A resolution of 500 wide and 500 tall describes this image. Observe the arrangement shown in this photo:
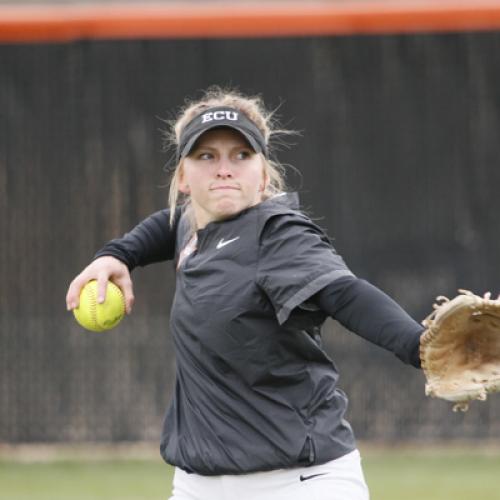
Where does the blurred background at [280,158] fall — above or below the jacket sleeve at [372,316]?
above

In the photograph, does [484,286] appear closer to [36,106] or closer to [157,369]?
[157,369]

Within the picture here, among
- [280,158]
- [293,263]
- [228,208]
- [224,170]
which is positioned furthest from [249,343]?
[280,158]

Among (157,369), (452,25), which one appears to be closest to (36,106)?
(157,369)

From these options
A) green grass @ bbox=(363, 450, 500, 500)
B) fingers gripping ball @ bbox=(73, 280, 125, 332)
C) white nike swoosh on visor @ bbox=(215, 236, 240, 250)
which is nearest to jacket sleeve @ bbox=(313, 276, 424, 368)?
white nike swoosh on visor @ bbox=(215, 236, 240, 250)

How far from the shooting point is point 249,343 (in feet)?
12.0

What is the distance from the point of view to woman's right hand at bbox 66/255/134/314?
13.7 feet

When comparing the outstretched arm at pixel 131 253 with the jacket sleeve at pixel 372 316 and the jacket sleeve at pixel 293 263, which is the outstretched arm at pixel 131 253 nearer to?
the jacket sleeve at pixel 293 263

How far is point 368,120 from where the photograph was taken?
865 centimetres

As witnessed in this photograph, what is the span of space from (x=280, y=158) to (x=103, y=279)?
14.5 ft

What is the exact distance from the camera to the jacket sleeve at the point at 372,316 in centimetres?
327

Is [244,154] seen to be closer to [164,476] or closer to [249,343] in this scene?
[249,343]

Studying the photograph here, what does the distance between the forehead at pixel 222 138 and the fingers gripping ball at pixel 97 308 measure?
636 millimetres

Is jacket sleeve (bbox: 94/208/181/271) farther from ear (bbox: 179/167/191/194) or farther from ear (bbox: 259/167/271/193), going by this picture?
ear (bbox: 259/167/271/193)

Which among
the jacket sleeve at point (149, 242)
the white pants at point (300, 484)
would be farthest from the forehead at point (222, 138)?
the white pants at point (300, 484)
